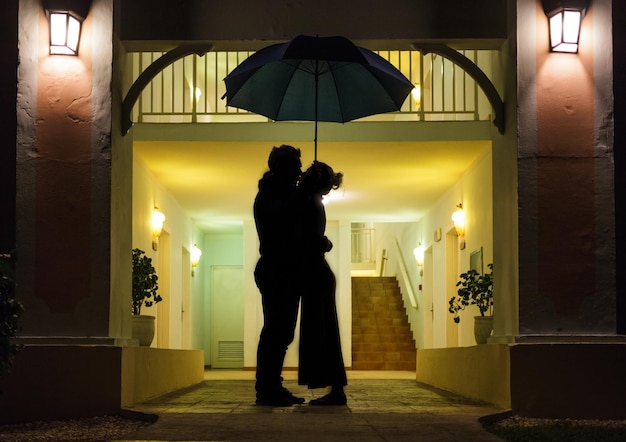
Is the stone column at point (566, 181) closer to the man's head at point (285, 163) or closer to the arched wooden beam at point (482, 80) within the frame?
the arched wooden beam at point (482, 80)

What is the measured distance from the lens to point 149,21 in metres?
6.15

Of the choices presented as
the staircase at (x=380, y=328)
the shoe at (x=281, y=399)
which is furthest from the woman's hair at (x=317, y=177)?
the staircase at (x=380, y=328)

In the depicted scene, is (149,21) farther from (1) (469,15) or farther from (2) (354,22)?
(1) (469,15)

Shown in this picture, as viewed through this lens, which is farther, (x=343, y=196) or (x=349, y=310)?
(x=349, y=310)

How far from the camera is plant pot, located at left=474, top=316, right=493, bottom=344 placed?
29.1ft

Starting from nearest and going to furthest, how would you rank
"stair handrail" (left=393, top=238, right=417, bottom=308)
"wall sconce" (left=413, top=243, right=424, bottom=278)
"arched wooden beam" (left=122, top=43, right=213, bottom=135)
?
"arched wooden beam" (left=122, top=43, right=213, bottom=135) → "wall sconce" (left=413, top=243, right=424, bottom=278) → "stair handrail" (left=393, top=238, right=417, bottom=308)

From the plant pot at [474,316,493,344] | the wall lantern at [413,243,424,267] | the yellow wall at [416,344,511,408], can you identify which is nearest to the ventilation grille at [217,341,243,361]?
the wall lantern at [413,243,424,267]

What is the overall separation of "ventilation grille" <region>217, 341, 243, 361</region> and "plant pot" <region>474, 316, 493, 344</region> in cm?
1001

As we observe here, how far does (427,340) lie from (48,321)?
1069 cm

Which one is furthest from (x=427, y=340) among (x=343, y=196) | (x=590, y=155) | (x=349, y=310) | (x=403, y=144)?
(x=590, y=155)

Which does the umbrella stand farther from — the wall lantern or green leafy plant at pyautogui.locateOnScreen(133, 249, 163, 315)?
the wall lantern

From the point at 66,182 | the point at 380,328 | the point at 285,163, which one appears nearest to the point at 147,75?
the point at 66,182

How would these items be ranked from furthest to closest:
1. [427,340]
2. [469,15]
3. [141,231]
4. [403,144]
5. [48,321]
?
[427,340] → [141,231] → [403,144] → [469,15] → [48,321]

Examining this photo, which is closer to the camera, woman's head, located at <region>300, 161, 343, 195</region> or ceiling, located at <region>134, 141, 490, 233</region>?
woman's head, located at <region>300, 161, 343, 195</region>
